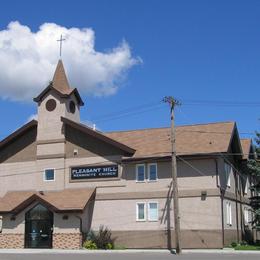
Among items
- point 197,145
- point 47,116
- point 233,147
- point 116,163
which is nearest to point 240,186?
point 233,147

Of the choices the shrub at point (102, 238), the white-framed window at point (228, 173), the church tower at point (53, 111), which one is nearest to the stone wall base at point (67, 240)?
the shrub at point (102, 238)

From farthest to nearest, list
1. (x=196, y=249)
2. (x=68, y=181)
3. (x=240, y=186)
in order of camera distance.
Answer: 1. (x=240, y=186)
2. (x=68, y=181)
3. (x=196, y=249)

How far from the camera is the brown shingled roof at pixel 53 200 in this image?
38156 millimetres

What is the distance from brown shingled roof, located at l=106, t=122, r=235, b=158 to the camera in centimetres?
3753

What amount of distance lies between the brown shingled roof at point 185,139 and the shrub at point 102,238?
582 centimetres

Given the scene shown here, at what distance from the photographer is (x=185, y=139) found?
1556 inches

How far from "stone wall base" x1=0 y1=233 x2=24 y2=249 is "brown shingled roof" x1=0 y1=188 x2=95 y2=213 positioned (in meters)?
1.86

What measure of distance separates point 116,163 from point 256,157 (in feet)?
34.1

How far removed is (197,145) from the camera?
125 feet

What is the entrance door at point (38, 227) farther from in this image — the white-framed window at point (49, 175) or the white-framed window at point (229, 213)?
the white-framed window at point (229, 213)

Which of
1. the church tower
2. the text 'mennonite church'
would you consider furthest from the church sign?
the church tower

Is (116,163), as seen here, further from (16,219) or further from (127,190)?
(16,219)

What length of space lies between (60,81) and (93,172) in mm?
8566

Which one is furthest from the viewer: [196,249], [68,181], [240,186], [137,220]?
[240,186]
